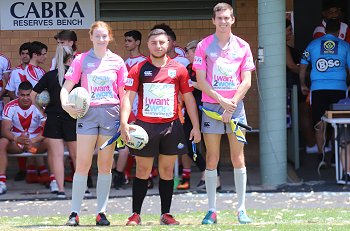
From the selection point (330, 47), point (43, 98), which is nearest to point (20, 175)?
point (43, 98)

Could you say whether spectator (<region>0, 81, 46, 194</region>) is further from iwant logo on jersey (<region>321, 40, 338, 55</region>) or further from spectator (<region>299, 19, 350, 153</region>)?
iwant logo on jersey (<region>321, 40, 338, 55</region>)

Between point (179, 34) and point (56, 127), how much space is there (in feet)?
10.2

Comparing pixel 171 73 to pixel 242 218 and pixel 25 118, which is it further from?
pixel 25 118

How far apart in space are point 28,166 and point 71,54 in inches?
112

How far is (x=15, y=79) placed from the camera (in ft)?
46.4

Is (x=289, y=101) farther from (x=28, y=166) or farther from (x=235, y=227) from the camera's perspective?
(x=235, y=227)

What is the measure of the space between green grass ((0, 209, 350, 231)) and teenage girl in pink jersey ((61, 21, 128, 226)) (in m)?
0.40

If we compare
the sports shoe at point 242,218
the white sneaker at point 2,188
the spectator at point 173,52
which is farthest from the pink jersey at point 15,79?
the sports shoe at point 242,218

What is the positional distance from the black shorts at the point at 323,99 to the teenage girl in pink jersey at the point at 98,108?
15.9 feet

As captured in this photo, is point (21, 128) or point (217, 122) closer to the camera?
point (217, 122)

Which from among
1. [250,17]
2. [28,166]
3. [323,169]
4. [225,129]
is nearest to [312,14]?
[250,17]

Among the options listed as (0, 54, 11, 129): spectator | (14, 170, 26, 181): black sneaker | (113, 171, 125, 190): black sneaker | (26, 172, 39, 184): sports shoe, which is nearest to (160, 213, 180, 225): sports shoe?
(113, 171, 125, 190): black sneaker

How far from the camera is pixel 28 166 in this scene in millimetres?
14273

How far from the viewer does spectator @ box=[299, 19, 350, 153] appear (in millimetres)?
13883
